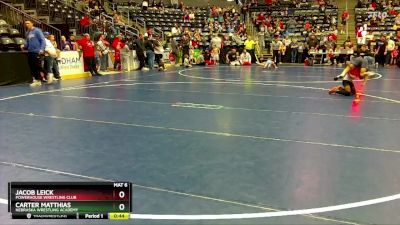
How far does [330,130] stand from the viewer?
656 cm

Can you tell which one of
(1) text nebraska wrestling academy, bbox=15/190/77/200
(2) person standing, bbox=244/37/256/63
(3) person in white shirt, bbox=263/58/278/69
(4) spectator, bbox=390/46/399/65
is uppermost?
(2) person standing, bbox=244/37/256/63

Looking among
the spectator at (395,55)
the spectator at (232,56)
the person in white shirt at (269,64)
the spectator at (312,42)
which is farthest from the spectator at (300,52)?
the spectator at (395,55)

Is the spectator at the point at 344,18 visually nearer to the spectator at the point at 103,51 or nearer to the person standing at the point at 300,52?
the person standing at the point at 300,52

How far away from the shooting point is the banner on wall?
52.7 ft

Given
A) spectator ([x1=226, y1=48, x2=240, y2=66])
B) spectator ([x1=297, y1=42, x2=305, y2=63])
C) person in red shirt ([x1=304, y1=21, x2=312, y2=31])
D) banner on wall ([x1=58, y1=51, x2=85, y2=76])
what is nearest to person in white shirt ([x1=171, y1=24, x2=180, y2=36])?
spectator ([x1=226, y1=48, x2=240, y2=66])

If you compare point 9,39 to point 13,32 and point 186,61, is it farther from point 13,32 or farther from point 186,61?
point 186,61

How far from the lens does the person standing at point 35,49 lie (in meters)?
13.0

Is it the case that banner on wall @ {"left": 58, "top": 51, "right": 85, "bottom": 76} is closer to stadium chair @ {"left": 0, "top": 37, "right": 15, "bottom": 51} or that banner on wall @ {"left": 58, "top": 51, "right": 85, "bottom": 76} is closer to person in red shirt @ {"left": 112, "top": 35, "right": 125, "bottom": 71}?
stadium chair @ {"left": 0, "top": 37, "right": 15, "bottom": 51}

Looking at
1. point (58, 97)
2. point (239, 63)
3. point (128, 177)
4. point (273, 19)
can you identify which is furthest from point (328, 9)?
point (128, 177)

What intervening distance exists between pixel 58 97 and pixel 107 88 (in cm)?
218
